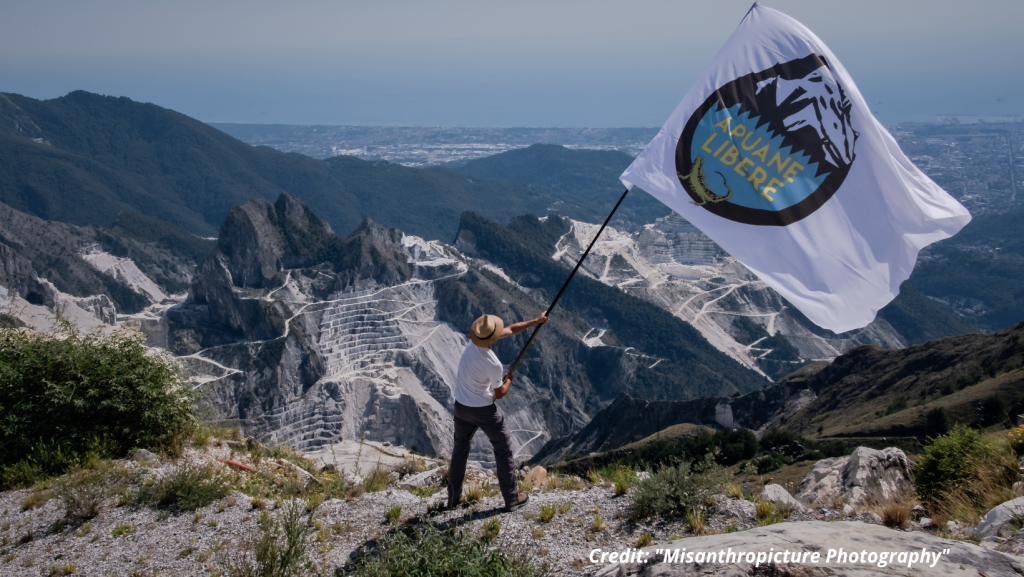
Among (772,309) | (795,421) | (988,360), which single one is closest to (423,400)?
(795,421)

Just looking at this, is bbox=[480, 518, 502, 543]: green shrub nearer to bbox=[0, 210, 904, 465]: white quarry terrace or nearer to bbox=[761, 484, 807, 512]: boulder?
bbox=[761, 484, 807, 512]: boulder

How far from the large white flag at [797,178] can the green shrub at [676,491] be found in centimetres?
291

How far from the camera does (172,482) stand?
10227mm

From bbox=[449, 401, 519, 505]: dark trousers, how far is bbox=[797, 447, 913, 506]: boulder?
523cm

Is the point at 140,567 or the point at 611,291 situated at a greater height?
the point at 140,567

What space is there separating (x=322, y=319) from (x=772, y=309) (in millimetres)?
93656

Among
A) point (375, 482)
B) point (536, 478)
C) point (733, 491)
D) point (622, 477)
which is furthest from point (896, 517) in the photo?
point (375, 482)

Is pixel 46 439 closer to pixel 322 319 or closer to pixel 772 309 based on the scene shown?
pixel 322 319

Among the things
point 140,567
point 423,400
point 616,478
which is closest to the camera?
point 140,567

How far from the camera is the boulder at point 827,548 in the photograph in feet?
19.8

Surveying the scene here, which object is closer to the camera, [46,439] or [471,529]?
[471,529]

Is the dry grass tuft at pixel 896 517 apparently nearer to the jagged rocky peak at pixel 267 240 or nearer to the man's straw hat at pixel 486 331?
the man's straw hat at pixel 486 331

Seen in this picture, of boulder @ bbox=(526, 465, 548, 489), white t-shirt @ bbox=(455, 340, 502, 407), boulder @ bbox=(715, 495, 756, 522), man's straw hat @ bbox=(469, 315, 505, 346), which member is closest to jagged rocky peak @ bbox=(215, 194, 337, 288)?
boulder @ bbox=(526, 465, 548, 489)

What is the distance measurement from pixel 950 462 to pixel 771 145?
5.65 m
